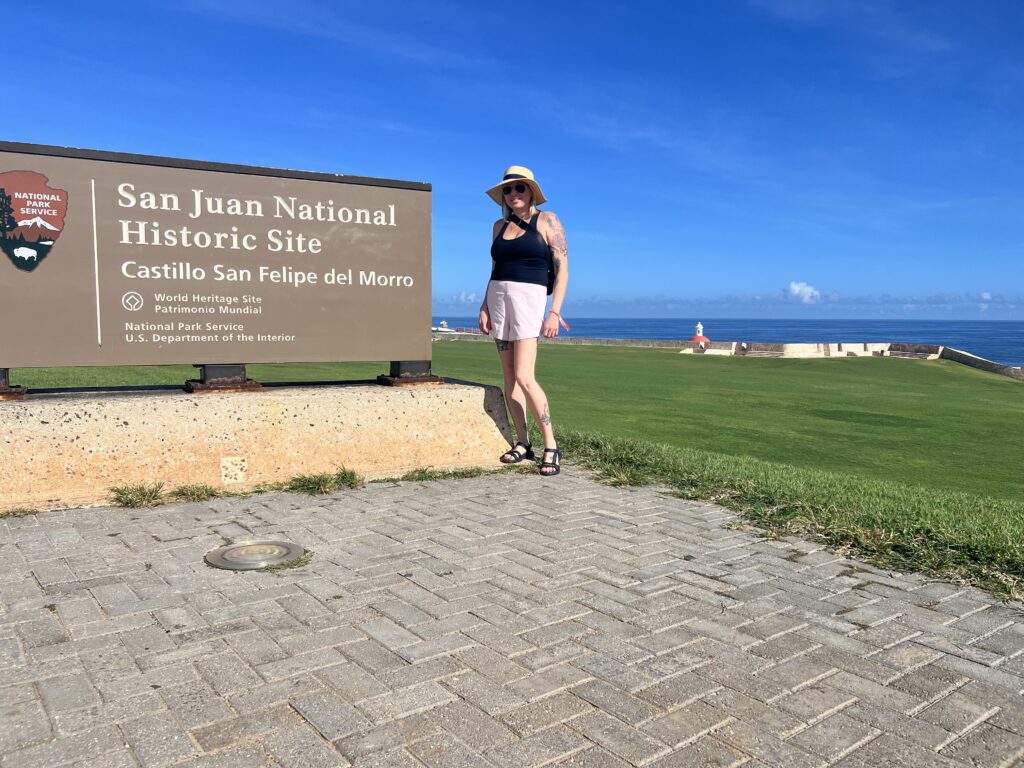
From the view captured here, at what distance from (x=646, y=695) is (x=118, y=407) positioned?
4.09 meters

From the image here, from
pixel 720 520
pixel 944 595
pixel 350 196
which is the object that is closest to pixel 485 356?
pixel 350 196

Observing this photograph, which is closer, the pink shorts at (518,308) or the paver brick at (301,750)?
the paver brick at (301,750)

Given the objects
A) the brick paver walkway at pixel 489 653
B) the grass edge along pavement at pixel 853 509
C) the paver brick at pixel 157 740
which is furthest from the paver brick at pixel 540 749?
the grass edge along pavement at pixel 853 509

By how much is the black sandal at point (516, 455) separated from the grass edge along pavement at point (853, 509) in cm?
39

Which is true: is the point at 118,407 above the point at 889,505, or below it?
above

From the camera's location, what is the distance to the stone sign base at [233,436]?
193 inches

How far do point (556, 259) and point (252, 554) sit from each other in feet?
10.7

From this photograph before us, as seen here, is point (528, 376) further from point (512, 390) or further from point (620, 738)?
point (620, 738)

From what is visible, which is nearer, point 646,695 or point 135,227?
point 646,695

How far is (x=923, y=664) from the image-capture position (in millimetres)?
2832

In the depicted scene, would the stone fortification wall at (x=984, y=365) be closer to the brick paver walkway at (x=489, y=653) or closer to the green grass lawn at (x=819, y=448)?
the green grass lawn at (x=819, y=448)

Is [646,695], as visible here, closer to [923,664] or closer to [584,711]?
[584,711]

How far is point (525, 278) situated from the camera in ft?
19.7

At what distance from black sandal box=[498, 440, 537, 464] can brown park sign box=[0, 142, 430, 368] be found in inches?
43.4
